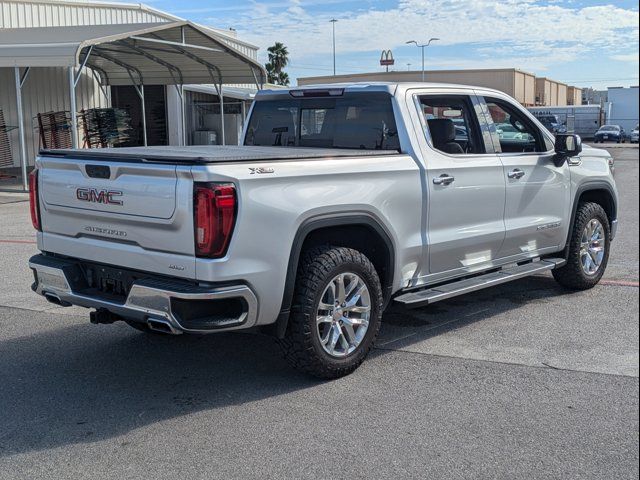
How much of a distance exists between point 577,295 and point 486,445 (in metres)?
3.80

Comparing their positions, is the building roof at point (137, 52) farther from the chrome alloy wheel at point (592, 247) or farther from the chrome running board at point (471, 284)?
the chrome running board at point (471, 284)

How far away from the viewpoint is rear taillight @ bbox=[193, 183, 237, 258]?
4.18 metres

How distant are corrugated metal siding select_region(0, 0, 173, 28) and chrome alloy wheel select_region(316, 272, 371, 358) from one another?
69.2 ft

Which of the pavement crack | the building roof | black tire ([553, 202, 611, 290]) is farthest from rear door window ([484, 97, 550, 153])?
the building roof

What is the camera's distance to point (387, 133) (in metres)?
5.79

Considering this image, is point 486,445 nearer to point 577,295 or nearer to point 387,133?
point 387,133

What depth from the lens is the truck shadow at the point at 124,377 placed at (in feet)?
14.3

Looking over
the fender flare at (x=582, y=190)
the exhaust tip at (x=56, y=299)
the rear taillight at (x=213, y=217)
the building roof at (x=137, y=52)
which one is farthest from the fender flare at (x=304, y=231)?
the building roof at (x=137, y=52)

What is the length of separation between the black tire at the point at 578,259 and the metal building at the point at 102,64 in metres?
11.4

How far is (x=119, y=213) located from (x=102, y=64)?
1989 centimetres

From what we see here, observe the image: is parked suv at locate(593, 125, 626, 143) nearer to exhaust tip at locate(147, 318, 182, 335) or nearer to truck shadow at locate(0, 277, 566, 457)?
truck shadow at locate(0, 277, 566, 457)

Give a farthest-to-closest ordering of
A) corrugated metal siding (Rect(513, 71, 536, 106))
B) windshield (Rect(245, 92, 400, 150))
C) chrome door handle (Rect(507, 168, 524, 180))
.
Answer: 1. corrugated metal siding (Rect(513, 71, 536, 106))
2. chrome door handle (Rect(507, 168, 524, 180))
3. windshield (Rect(245, 92, 400, 150))

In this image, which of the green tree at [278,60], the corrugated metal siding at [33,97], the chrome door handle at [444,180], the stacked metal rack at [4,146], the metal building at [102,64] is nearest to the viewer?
the chrome door handle at [444,180]

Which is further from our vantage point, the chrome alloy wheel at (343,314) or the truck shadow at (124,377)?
the chrome alloy wheel at (343,314)
